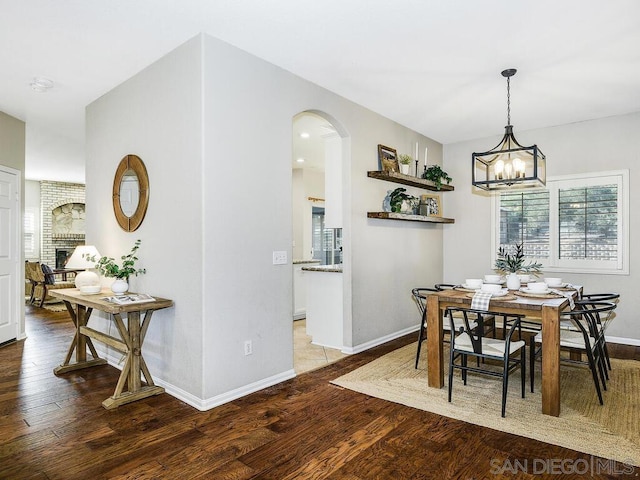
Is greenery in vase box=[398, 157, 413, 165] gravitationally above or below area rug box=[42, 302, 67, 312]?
above

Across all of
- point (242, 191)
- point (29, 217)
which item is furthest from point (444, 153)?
point (29, 217)

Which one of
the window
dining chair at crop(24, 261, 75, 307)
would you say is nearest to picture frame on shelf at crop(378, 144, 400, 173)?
the window

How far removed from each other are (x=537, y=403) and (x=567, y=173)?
3.32 m

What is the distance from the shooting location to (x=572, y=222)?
514 centimetres

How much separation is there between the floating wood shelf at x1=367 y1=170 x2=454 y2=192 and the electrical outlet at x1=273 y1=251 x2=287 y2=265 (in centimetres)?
165

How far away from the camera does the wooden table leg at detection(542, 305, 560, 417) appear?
9.25 feet

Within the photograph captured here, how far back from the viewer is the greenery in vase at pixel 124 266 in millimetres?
3483

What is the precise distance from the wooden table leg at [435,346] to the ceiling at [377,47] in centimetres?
203

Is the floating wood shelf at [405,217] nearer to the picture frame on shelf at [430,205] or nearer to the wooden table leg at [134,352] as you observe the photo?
the picture frame on shelf at [430,205]

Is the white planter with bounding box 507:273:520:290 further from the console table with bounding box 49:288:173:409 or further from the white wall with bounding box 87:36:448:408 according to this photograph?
the console table with bounding box 49:288:173:409

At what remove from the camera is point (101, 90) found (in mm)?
4078

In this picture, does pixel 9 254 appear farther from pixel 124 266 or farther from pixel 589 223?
pixel 589 223

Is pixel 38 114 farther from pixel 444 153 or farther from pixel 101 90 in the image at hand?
pixel 444 153

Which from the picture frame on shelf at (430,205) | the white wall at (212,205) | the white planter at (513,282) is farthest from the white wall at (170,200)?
the picture frame on shelf at (430,205)
